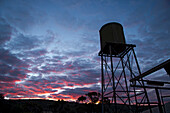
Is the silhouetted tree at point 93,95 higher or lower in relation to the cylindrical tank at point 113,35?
lower

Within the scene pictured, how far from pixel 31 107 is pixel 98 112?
75.3ft

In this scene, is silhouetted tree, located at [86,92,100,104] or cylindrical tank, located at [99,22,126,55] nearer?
cylindrical tank, located at [99,22,126,55]

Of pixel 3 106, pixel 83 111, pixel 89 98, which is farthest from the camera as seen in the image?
pixel 89 98

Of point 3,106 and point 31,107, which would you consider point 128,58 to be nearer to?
point 3,106

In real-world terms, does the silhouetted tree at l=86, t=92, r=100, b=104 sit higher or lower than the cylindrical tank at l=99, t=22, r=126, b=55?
lower

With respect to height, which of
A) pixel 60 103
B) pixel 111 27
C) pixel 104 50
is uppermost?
pixel 111 27

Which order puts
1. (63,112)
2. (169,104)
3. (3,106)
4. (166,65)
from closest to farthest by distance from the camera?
(166,65) → (169,104) → (3,106) → (63,112)

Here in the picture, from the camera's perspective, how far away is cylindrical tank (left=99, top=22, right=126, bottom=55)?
10.3 m

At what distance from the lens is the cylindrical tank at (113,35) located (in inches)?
406

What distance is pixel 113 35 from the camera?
34.0 ft

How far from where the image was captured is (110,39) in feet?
34.2

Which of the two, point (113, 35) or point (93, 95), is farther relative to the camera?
point (93, 95)

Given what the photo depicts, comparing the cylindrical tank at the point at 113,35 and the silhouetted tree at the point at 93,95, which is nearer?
the cylindrical tank at the point at 113,35

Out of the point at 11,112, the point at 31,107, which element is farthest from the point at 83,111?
the point at 11,112
